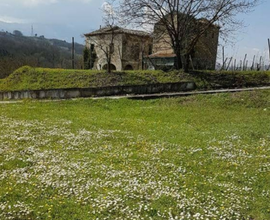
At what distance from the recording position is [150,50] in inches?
2028

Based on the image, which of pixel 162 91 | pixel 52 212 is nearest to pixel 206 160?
pixel 52 212

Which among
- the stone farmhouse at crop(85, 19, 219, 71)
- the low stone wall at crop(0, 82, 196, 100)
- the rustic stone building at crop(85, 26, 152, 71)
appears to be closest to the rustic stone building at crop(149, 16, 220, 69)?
the stone farmhouse at crop(85, 19, 219, 71)

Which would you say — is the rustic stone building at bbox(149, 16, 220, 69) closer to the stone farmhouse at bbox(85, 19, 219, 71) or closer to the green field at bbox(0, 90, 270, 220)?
the stone farmhouse at bbox(85, 19, 219, 71)

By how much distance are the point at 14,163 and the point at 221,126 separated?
9348mm

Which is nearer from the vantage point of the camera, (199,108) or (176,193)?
(176,193)

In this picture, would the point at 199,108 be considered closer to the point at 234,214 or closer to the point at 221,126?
the point at 221,126

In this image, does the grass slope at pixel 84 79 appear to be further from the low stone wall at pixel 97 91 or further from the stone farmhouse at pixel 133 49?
the stone farmhouse at pixel 133 49

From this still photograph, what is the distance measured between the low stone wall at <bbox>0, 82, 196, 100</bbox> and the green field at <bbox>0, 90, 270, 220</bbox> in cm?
738

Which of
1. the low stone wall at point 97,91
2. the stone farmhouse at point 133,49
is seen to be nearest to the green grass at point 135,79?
the low stone wall at point 97,91

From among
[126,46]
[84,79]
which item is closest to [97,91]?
[84,79]

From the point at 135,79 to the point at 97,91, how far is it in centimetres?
531

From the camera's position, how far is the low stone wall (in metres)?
22.0

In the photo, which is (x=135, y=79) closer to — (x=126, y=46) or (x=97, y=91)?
(x=97, y=91)

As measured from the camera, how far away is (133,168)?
735 cm
